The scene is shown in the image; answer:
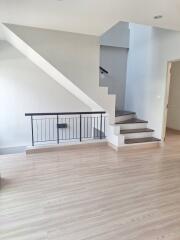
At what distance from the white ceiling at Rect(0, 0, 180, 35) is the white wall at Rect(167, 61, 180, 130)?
2932 millimetres

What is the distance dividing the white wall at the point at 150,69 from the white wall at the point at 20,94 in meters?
2.14

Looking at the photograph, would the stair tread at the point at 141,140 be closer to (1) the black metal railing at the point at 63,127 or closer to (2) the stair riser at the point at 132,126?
(2) the stair riser at the point at 132,126

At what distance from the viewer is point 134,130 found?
17.3 feet

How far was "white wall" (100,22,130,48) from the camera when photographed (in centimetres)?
624

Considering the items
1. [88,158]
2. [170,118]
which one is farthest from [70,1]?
[170,118]

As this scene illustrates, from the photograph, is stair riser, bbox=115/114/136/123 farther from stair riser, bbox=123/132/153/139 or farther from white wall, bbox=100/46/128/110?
white wall, bbox=100/46/128/110

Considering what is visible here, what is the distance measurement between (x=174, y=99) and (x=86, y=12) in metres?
4.83

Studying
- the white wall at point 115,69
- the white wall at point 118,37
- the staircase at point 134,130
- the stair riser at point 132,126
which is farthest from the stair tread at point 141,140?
the white wall at point 118,37

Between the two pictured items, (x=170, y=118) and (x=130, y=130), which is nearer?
(x=130, y=130)

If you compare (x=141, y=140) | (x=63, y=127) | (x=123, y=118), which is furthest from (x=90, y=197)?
(x=63, y=127)

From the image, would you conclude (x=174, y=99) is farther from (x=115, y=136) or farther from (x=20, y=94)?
(x=20, y=94)

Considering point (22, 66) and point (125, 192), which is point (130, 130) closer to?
point (125, 192)

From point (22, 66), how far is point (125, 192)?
4.45 metres

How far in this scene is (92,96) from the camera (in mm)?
4637
